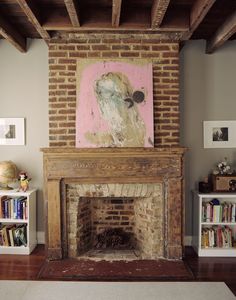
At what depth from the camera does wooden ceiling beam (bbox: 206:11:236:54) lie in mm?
3018

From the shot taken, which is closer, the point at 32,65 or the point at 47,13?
the point at 47,13

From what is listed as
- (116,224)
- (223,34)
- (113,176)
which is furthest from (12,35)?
(116,224)

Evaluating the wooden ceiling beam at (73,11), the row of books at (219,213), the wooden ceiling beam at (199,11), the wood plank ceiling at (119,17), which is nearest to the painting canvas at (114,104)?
the wood plank ceiling at (119,17)

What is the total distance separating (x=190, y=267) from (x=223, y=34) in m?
2.57

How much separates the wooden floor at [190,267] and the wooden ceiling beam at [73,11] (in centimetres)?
262

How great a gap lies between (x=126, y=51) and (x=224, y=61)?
1.34 meters

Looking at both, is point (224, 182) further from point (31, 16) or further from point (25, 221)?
point (31, 16)

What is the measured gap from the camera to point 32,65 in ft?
12.9

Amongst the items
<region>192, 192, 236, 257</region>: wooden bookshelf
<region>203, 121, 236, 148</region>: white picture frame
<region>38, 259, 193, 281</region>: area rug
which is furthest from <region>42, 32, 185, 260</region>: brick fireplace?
<region>203, 121, 236, 148</region>: white picture frame

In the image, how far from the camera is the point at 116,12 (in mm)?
2803

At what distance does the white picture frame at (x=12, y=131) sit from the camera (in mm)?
3953

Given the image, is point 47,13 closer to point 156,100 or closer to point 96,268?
point 156,100

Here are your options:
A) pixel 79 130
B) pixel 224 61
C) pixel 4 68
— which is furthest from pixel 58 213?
pixel 224 61

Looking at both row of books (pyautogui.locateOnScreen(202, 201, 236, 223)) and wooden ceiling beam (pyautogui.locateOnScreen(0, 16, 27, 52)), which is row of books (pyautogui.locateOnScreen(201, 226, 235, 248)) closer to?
row of books (pyautogui.locateOnScreen(202, 201, 236, 223))
